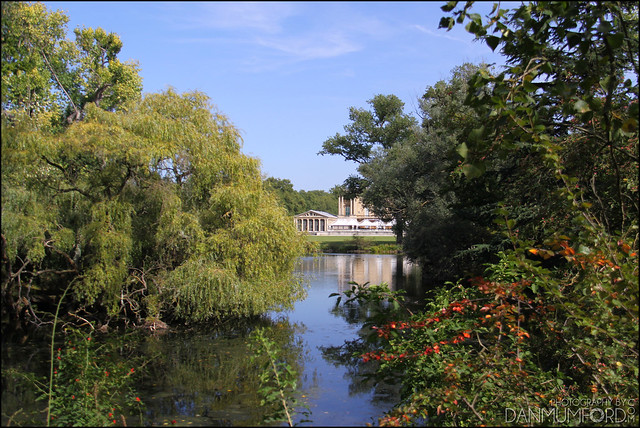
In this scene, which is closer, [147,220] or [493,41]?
[493,41]

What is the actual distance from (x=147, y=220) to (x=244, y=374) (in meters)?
5.38

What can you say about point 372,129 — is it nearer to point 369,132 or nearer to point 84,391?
point 369,132

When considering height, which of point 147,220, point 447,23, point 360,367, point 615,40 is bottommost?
point 360,367

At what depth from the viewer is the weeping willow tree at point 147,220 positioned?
38.0 feet

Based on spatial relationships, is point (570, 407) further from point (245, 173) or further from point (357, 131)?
point (357, 131)

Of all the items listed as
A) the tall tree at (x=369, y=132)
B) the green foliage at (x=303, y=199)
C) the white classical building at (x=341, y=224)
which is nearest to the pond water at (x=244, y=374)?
the tall tree at (x=369, y=132)

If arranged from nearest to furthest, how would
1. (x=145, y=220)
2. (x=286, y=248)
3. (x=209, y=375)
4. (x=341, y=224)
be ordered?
(x=209, y=375) → (x=145, y=220) → (x=286, y=248) → (x=341, y=224)

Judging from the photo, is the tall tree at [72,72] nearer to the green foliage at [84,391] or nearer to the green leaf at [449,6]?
the green foliage at [84,391]

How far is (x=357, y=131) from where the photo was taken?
55.1 meters

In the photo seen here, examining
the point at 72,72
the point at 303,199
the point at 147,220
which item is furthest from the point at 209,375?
the point at 303,199

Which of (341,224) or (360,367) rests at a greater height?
(341,224)

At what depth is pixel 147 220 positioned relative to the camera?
43.9ft

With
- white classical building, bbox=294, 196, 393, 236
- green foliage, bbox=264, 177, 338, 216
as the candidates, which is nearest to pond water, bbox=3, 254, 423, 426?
white classical building, bbox=294, 196, 393, 236

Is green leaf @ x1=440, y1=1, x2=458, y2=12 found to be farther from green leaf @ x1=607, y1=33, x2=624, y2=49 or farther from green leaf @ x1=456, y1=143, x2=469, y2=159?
green leaf @ x1=607, y1=33, x2=624, y2=49
